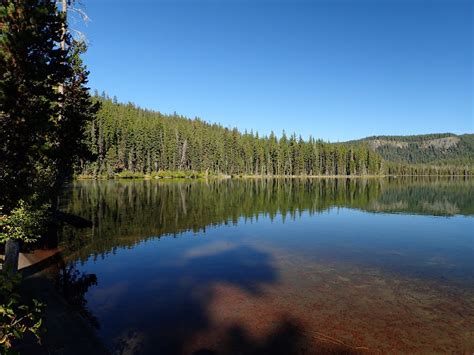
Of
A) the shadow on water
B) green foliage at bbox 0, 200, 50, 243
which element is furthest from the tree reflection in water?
green foliage at bbox 0, 200, 50, 243

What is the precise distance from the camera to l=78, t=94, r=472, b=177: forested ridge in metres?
126

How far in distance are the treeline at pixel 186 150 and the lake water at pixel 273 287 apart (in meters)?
91.8

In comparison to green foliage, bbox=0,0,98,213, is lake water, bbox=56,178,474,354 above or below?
below

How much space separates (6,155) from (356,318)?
1399 centimetres

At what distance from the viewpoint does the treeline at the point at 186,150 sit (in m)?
127

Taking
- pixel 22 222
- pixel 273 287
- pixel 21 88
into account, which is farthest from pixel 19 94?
pixel 273 287

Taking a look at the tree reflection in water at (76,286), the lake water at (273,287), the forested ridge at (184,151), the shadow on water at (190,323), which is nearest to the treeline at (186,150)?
the forested ridge at (184,151)

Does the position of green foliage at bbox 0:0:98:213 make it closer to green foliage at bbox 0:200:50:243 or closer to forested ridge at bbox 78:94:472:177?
green foliage at bbox 0:200:50:243

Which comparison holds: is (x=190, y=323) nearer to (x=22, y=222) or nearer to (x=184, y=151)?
(x=22, y=222)

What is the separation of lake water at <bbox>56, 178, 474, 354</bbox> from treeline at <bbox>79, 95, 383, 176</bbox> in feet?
301

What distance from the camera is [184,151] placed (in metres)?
159

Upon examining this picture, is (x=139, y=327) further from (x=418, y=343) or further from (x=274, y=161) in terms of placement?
(x=274, y=161)

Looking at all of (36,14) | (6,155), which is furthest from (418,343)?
(36,14)

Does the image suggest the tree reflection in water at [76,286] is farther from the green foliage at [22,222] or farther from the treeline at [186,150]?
the treeline at [186,150]
